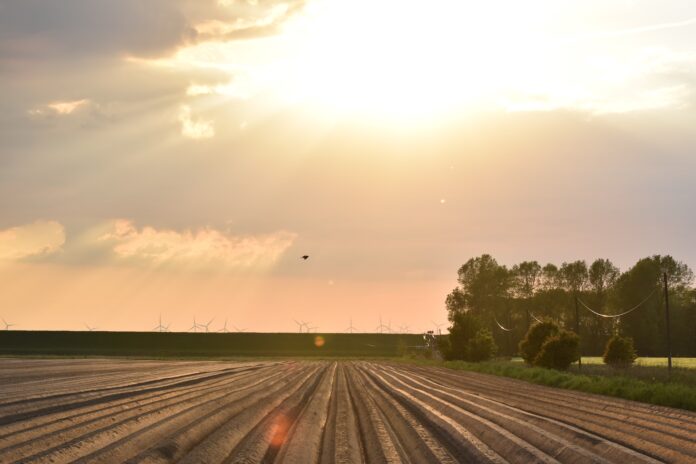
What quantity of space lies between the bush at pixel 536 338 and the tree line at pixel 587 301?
38.4 m

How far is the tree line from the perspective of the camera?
4119 inches

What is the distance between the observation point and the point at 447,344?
79.3m

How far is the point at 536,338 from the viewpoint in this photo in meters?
58.1

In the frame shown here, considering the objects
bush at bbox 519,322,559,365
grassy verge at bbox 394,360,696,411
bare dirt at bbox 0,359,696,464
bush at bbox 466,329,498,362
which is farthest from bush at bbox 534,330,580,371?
bare dirt at bbox 0,359,696,464

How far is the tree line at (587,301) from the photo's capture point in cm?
10462

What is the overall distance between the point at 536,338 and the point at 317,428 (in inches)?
1727

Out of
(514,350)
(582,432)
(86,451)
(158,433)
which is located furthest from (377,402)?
(514,350)

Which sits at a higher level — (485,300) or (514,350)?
(485,300)

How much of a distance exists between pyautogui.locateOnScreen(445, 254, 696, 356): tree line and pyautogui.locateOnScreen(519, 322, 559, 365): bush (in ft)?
126

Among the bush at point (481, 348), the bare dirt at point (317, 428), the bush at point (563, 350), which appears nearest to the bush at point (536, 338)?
the bush at point (563, 350)

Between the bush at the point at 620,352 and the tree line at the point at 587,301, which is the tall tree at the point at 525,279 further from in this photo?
the bush at the point at 620,352

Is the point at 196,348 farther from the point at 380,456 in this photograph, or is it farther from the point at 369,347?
the point at 380,456

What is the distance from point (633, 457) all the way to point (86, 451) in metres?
8.74

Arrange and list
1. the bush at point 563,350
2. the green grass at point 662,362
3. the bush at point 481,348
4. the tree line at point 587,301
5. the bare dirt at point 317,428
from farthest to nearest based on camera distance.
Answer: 1. the tree line at point 587,301
2. the bush at point 481,348
3. the green grass at point 662,362
4. the bush at point 563,350
5. the bare dirt at point 317,428
